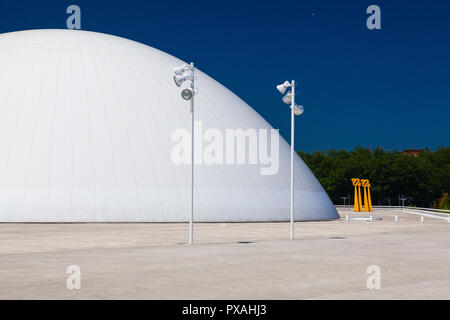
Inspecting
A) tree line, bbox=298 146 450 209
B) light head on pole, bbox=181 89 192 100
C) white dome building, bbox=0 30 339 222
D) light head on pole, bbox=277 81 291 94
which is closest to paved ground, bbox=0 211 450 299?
light head on pole, bbox=181 89 192 100

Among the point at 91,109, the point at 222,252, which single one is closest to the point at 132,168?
the point at 91,109

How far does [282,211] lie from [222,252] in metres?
23.5

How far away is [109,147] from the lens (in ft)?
129

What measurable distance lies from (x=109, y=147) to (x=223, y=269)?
2672 cm

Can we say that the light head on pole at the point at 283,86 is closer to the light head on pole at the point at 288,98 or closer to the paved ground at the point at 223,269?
the light head on pole at the point at 288,98

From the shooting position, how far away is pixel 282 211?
41.7 metres

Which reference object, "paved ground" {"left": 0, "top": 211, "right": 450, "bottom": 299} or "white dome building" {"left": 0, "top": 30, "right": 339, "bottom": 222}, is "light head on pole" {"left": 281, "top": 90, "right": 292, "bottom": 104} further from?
"white dome building" {"left": 0, "top": 30, "right": 339, "bottom": 222}

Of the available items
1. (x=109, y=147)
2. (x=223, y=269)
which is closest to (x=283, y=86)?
(x=223, y=269)

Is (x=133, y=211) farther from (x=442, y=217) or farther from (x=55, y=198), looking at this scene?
(x=442, y=217)

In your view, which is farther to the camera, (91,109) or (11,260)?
(91,109)

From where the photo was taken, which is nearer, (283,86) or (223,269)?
(223,269)

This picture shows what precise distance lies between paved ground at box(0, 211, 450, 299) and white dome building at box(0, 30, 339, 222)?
13.7m

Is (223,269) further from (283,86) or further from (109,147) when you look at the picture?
(109,147)

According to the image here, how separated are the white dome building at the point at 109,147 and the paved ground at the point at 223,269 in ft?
45.0
